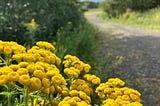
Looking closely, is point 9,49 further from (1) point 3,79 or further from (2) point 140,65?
(2) point 140,65

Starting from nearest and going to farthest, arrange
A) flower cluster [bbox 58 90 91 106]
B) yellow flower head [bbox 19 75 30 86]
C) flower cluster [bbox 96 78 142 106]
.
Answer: yellow flower head [bbox 19 75 30 86], flower cluster [bbox 58 90 91 106], flower cluster [bbox 96 78 142 106]

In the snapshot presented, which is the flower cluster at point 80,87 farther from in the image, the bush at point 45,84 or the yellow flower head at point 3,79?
the yellow flower head at point 3,79

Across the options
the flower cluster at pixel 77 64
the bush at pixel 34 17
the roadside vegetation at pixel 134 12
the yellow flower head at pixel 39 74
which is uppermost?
the yellow flower head at pixel 39 74

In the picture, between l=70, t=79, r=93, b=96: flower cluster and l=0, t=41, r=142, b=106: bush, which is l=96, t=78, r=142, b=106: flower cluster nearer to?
l=0, t=41, r=142, b=106: bush

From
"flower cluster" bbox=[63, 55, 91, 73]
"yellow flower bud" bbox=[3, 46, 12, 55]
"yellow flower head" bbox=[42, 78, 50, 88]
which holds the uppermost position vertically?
"yellow flower bud" bbox=[3, 46, 12, 55]

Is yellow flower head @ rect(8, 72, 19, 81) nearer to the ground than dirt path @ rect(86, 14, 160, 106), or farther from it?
farther from it

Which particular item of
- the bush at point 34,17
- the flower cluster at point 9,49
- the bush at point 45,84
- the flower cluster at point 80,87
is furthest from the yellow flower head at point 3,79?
the bush at point 34,17

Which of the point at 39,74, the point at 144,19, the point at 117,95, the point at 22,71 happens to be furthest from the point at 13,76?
the point at 144,19

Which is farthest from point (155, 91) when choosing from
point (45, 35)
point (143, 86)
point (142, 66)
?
point (45, 35)

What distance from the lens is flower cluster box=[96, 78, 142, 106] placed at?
303 cm

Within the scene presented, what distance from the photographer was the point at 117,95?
3234 mm

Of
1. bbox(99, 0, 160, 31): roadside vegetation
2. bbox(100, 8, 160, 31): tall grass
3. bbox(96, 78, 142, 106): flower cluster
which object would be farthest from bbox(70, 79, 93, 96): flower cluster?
bbox(99, 0, 160, 31): roadside vegetation

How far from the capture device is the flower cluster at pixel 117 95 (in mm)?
3026

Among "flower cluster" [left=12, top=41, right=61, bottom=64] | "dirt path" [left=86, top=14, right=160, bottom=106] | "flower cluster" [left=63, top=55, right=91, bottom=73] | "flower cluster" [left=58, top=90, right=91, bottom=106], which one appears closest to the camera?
"flower cluster" [left=58, top=90, right=91, bottom=106]
